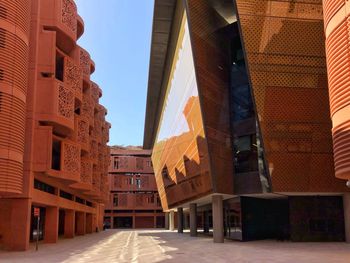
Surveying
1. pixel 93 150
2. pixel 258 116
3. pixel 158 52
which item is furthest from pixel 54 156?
pixel 258 116

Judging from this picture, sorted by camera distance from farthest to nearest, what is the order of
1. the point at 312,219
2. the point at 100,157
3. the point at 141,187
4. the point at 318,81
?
the point at 141,187, the point at 100,157, the point at 312,219, the point at 318,81

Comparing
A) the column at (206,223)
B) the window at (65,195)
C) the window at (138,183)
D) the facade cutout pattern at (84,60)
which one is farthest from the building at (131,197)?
the facade cutout pattern at (84,60)

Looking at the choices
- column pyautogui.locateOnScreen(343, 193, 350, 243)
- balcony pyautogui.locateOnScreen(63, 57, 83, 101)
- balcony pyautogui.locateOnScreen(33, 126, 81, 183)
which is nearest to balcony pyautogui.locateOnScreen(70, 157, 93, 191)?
balcony pyautogui.locateOnScreen(33, 126, 81, 183)

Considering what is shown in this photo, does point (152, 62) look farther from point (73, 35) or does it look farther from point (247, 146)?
point (247, 146)

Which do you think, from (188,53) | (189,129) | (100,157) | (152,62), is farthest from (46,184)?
(100,157)

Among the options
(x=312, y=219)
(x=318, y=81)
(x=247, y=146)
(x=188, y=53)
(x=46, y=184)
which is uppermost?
(x=188, y=53)

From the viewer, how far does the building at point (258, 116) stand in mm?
26484

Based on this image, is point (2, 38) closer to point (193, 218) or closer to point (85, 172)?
point (85, 172)

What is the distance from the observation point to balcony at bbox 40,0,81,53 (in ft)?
94.5

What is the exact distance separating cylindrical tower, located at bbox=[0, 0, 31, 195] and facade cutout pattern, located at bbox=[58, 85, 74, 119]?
3969mm

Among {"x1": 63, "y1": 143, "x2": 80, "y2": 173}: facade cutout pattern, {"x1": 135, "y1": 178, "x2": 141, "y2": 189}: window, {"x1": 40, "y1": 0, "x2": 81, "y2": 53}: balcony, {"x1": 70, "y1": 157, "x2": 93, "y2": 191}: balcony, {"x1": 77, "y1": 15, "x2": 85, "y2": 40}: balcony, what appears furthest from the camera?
{"x1": 135, "y1": 178, "x2": 141, "y2": 189}: window

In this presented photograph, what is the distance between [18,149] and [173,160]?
2159 cm

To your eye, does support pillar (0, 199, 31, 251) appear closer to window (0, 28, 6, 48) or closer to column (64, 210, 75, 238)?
window (0, 28, 6, 48)

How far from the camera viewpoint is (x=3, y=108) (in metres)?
22.6
